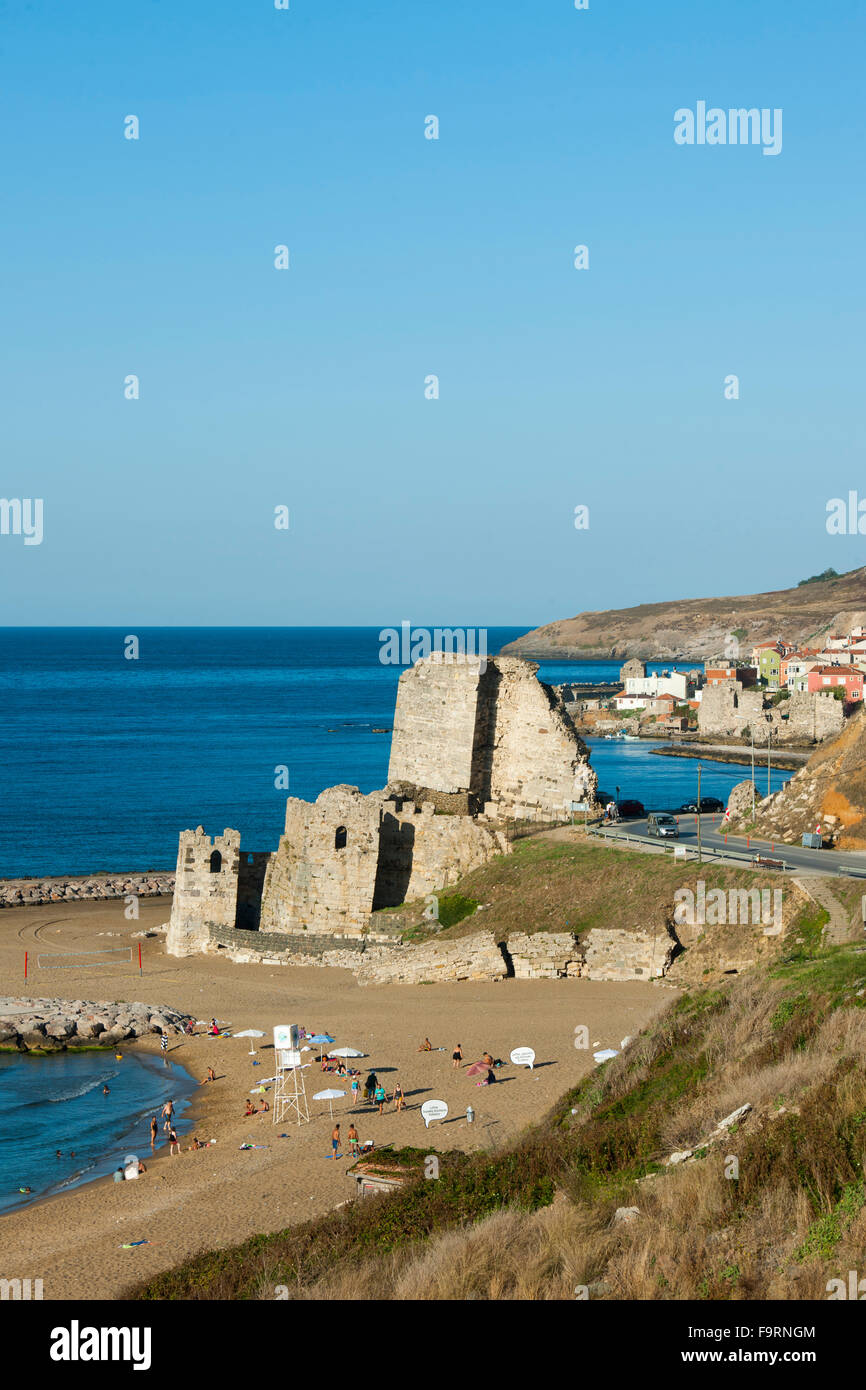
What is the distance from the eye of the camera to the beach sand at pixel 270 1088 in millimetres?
20594

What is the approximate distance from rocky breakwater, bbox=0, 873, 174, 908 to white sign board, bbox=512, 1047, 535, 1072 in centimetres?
2909

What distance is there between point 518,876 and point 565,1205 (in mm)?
21427

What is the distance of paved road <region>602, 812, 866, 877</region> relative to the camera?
31.7m

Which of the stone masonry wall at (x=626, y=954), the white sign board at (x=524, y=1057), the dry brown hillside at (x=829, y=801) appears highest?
the dry brown hillside at (x=829, y=801)

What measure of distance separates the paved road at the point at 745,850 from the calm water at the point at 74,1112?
1510cm

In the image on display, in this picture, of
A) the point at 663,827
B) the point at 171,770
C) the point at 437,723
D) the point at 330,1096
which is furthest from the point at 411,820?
the point at 171,770

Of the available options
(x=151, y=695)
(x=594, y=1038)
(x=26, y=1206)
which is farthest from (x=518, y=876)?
(x=151, y=695)

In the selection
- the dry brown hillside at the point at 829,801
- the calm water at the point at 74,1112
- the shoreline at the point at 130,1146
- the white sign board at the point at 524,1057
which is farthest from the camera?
the dry brown hillside at the point at 829,801

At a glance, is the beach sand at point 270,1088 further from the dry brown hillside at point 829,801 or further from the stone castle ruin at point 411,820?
the dry brown hillside at point 829,801

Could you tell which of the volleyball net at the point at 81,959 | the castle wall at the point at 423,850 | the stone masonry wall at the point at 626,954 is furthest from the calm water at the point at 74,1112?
the stone masonry wall at the point at 626,954

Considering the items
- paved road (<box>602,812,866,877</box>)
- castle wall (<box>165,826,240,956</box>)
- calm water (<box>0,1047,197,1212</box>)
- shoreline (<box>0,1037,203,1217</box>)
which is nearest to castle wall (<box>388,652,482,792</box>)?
paved road (<box>602,812,866,877</box>)

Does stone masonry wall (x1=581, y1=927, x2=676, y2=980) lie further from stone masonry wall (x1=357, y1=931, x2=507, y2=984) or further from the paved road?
the paved road
